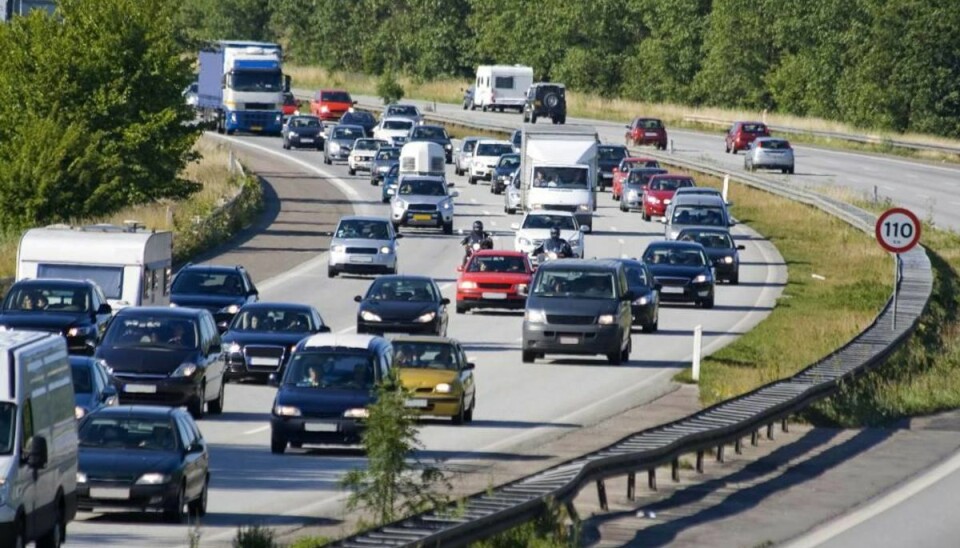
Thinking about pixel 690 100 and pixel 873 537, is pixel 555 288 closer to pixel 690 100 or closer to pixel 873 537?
pixel 873 537

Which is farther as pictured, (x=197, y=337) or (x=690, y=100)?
(x=690, y=100)

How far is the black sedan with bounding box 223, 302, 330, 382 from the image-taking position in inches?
1367

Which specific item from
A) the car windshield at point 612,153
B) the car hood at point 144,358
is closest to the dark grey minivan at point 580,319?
the car hood at point 144,358

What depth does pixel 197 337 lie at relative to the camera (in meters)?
30.8

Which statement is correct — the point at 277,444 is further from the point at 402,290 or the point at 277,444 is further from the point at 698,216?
the point at 698,216

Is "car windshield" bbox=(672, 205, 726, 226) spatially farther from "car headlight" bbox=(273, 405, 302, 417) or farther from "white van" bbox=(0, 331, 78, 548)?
"white van" bbox=(0, 331, 78, 548)

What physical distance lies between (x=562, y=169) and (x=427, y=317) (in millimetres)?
27112

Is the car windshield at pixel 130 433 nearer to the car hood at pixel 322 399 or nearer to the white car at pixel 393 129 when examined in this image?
the car hood at pixel 322 399

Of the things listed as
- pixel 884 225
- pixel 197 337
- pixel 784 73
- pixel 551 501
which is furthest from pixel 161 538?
pixel 784 73

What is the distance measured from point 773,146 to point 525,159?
76.6 ft

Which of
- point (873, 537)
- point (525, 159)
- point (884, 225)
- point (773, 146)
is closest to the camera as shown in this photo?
point (873, 537)

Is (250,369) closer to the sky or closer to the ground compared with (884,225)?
closer to the ground

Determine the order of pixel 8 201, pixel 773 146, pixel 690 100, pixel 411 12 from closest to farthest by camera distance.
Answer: pixel 8 201, pixel 773 146, pixel 690 100, pixel 411 12

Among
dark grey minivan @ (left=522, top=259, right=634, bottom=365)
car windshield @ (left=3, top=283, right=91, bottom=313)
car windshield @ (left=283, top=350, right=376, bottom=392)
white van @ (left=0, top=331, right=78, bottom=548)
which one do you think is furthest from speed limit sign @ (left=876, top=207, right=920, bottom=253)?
white van @ (left=0, top=331, right=78, bottom=548)
